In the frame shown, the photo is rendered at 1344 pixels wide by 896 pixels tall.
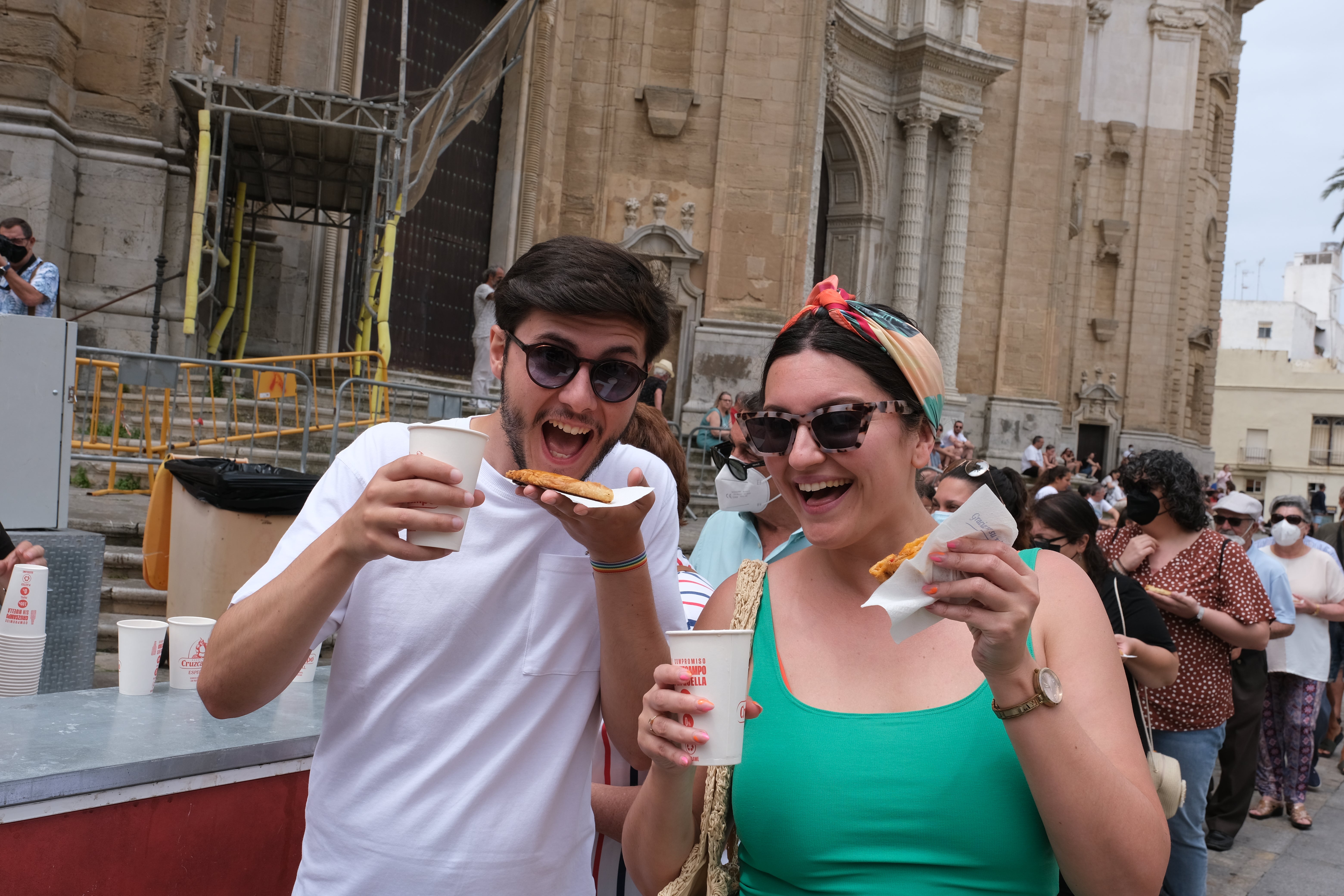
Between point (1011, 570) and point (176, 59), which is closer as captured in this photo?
point (1011, 570)

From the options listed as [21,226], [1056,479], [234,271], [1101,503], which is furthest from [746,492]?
[1101,503]

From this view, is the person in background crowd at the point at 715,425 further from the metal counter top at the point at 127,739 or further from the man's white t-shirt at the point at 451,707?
the man's white t-shirt at the point at 451,707

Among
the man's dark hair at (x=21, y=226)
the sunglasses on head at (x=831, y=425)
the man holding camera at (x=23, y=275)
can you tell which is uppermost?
the man's dark hair at (x=21, y=226)

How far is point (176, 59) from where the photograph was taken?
483 inches

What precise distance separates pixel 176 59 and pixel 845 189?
1755cm

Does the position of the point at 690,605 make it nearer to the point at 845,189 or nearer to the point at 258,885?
the point at 258,885

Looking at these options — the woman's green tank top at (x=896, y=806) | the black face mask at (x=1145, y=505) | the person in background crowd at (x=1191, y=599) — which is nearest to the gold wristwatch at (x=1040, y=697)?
the woman's green tank top at (x=896, y=806)

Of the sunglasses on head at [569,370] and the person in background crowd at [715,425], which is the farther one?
the person in background crowd at [715,425]

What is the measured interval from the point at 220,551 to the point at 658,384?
750 cm

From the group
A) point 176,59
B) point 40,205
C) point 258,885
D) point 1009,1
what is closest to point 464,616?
point 258,885

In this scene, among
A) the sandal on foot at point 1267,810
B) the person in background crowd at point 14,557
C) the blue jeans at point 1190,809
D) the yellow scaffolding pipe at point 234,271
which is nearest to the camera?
the person in background crowd at point 14,557

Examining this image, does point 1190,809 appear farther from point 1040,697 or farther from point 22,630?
point 22,630

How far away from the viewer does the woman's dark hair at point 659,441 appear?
3.46 metres

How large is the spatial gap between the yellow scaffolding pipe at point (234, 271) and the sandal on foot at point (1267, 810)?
1205cm
